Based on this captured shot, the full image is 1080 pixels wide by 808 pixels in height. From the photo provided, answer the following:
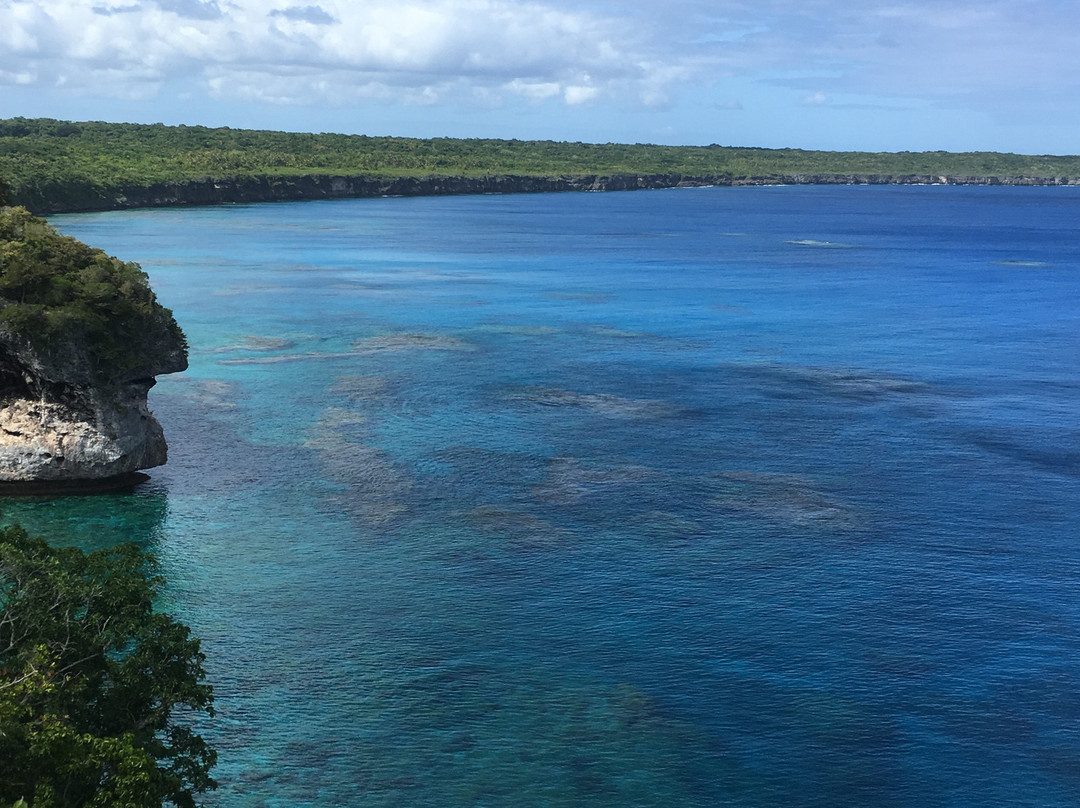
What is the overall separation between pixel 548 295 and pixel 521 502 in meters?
71.3

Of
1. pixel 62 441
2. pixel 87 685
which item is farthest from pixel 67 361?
pixel 87 685

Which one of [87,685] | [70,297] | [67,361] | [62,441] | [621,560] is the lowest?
[621,560]

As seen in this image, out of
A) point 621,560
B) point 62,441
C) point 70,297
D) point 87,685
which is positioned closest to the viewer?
point 87,685

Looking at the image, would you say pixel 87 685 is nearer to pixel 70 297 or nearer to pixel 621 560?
pixel 621 560

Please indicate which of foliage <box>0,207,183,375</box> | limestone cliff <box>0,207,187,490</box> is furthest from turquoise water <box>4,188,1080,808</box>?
foliage <box>0,207,183,375</box>

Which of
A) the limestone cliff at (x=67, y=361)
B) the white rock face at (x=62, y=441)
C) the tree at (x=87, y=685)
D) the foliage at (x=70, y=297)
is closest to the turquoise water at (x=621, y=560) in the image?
the white rock face at (x=62, y=441)

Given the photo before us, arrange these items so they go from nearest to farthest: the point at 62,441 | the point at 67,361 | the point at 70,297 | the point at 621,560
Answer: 1. the point at 621,560
2. the point at 67,361
3. the point at 62,441
4. the point at 70,297

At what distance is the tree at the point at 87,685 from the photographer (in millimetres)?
21250

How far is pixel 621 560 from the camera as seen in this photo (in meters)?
47.5

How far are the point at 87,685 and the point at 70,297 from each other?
107ft

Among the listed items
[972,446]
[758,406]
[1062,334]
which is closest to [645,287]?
[1062,334]

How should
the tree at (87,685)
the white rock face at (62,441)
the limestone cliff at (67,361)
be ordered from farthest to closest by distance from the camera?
1. the white rock face at (62,441)
2. the limestone cliff at (67,361)
3. the tree at (87,685)

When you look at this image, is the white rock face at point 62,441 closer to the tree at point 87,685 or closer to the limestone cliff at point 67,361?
the limestone cliff at point 67,361

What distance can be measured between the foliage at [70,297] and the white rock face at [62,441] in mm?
2509
